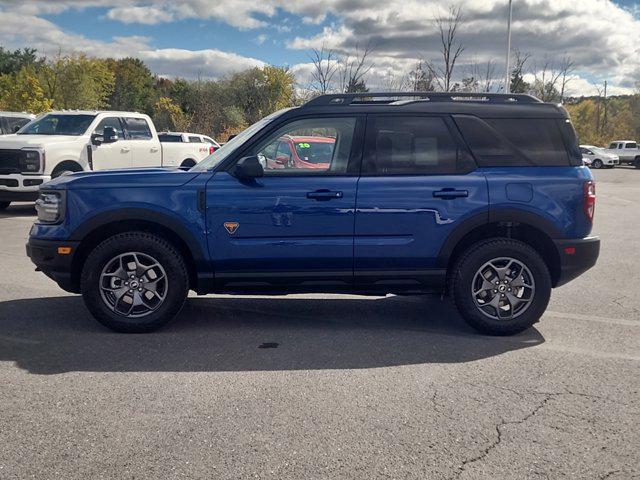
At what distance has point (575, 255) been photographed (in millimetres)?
5430

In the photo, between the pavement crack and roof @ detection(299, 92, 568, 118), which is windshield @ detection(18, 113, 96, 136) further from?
the pavement crack

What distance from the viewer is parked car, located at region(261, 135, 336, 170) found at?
5364 millimetres

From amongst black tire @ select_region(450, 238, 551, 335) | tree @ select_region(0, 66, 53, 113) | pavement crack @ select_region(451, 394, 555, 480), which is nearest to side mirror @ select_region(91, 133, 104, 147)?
black tire @ select_region(450, 238, 551, 335)

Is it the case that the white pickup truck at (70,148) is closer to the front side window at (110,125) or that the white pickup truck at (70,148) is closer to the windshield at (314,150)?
the front side window at (110,125)

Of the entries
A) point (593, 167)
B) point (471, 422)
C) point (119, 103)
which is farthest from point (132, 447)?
point (119, 103)

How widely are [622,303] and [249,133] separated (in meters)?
4.10

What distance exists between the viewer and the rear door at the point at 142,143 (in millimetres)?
14930

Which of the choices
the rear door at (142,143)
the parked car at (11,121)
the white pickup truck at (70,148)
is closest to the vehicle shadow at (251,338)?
the white pickup truck at (70,148)

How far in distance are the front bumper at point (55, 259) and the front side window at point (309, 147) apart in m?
1.68

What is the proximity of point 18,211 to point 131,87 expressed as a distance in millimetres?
66971

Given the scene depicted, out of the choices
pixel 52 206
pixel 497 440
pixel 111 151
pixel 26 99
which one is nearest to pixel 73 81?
pixel 26 99

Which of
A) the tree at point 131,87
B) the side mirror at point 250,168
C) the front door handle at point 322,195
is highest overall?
the tree at point 131,87

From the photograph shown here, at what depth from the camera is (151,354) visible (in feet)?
16.0

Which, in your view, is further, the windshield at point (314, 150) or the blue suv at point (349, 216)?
the windshield at point (314, 150)
